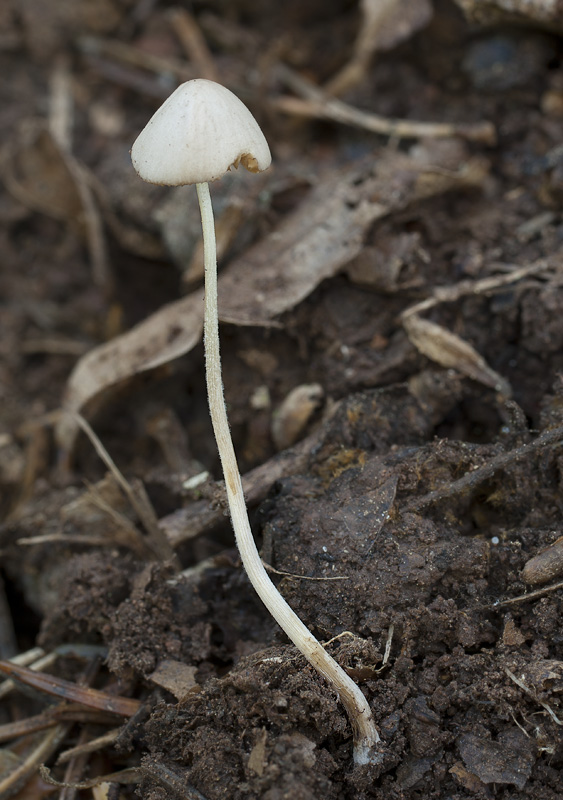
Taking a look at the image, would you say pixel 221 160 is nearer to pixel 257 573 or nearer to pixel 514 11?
pixel 257 573

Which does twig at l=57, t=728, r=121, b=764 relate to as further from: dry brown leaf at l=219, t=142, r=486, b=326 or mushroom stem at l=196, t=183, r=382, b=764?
dry brown leaf at l=219, t=142, r=486, b=326

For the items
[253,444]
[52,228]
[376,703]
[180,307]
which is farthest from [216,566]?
[52,228]

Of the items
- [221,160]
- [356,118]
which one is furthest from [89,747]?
[356,118]

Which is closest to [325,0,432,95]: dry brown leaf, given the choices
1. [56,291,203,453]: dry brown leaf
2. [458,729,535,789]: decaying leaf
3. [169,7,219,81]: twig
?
[169,7,219,81]: twig

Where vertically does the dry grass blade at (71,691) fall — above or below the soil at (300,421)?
below

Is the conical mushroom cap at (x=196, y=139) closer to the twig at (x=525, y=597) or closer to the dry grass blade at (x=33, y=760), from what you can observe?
the twig at (x=525, y=597)

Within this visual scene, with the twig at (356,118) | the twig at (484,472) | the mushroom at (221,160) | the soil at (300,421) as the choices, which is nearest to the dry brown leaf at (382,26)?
the soil at (300,421)

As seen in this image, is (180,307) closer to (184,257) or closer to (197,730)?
(184,257)

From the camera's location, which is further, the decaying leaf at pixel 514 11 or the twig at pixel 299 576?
the decaying leaf at pixel 514 11
